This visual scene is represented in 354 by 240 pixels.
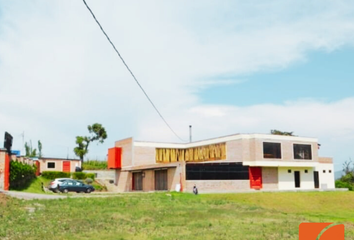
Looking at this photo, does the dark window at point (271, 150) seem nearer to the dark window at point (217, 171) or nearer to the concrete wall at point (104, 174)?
the dark window at point (217, 171)

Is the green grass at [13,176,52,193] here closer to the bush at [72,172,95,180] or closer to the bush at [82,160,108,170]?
the bush at [72,172,95,180]

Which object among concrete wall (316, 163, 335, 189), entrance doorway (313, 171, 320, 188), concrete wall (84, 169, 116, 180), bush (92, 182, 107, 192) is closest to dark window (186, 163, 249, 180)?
entrance doorway (313, 171, 320, 188)

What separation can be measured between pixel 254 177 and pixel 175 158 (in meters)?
13.7

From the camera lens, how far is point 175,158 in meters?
61.7

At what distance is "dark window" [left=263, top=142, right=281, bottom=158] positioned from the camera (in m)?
52.6

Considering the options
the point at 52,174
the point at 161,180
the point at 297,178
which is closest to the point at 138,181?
the point at 161,180

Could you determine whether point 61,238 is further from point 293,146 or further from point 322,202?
point 293,146

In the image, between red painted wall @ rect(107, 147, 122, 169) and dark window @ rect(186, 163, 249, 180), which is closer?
dark window @ rect(186, 163, 249, 180)

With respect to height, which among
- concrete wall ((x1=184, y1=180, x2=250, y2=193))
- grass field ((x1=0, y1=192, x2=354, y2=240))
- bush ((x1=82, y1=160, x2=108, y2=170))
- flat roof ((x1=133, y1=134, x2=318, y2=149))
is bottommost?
grass field ((x1=0, y1=192, x2=354, y2=240))

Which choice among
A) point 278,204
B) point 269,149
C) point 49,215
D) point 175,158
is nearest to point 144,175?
point 175,158

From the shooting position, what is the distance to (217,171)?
47.0 metres

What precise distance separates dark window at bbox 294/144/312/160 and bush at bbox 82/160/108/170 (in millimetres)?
→ 31218

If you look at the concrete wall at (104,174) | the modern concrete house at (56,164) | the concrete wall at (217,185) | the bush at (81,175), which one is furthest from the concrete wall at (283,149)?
the modern concrete house at (56,164)

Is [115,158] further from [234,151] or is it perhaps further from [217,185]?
[217,185]
